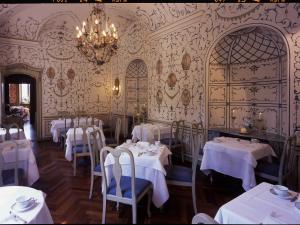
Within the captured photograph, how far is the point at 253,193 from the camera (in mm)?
2049

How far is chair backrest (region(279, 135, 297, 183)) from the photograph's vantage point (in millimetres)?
3478

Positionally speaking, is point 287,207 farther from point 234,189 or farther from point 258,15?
point 258,15

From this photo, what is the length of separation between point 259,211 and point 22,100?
17439mm

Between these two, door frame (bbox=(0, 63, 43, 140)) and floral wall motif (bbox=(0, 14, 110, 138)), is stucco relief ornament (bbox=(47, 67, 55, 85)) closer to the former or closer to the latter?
floral wall motif (bbox=(0, 14, 110, 138))

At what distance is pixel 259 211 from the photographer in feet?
5.63

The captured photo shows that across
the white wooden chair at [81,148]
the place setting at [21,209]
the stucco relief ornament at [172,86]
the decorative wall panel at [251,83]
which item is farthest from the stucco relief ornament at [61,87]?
the place setting at [21,209]

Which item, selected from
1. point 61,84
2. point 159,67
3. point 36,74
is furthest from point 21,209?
point 61,84

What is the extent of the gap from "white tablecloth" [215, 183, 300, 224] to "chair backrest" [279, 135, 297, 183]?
174 cm

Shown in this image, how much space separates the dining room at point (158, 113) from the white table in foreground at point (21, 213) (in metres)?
0.01

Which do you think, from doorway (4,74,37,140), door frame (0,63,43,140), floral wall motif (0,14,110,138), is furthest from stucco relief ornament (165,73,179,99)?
doorway (4,74,37,140)

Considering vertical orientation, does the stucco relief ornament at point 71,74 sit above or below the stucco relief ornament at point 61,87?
above

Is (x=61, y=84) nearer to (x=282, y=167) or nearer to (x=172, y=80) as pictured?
(x=172, y=80)

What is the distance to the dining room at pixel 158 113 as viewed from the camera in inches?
111

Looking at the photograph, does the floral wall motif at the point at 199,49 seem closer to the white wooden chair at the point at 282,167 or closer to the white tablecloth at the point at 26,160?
the white wooden chair at the point at 282,167
